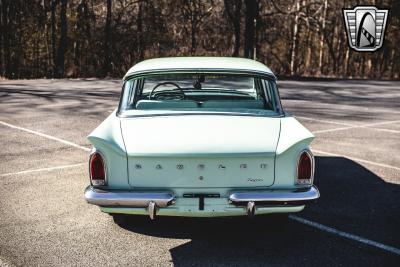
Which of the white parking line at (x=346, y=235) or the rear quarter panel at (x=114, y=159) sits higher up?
the rear quarter panel at (x=114, y=159)

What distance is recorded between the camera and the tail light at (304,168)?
3.91 metres

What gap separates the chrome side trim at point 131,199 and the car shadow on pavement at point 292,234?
1.78ft

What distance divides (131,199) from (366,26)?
21.8 metres

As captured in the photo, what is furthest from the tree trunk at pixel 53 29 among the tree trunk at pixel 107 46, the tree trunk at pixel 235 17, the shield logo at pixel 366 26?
the shield logo at pixel 366 26

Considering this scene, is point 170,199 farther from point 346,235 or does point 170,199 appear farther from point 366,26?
point 366,26

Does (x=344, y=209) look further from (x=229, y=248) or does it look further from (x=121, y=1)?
(x=121, y=1)

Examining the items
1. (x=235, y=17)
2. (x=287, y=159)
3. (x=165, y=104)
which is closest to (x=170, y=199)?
(x=287, y=159)

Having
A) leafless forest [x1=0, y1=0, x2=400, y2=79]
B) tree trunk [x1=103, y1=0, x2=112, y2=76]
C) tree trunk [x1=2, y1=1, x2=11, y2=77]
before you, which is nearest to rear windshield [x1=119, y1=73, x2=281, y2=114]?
leafless forest [x1=0, y1=0, x2=400, y2=79]

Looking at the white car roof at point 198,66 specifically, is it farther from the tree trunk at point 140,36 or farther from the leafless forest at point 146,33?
the tree trunk at point 140,36

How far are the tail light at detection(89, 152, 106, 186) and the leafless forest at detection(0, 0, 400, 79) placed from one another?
2338 cm

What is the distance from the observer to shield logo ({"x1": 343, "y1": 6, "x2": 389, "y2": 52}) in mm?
23406

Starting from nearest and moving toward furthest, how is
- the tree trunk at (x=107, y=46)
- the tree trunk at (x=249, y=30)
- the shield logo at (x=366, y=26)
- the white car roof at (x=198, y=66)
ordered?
the white car roof at (x=198, y=66), the shield logo at (x=366, y=26), the tree trunk at (x=249, y=30), the tree trunk at (x=107, y=46)

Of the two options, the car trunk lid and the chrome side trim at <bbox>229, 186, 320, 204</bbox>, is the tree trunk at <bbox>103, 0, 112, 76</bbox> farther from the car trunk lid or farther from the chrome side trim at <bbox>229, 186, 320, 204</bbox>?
the chrome side trim at <bbox>229, 186, 320, 204</bbox>

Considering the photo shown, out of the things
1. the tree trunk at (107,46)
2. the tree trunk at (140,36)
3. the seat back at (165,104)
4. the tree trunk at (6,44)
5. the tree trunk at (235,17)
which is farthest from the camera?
the tree trunk at (235,17)
